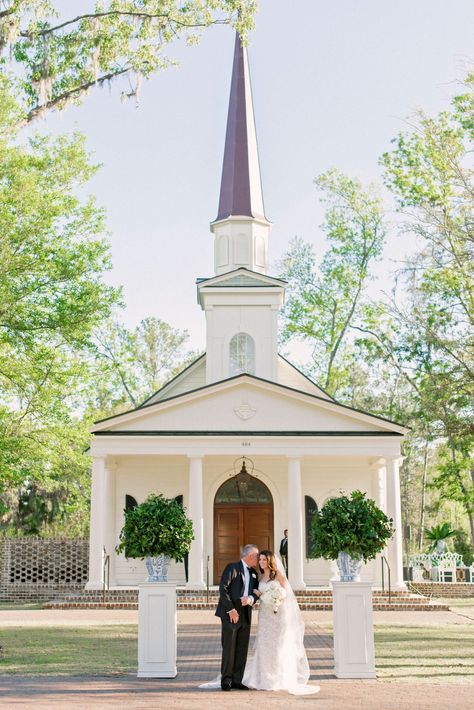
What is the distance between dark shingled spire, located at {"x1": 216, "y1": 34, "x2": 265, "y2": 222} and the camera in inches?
1254

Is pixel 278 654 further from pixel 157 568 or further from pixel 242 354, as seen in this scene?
pixel 242 354

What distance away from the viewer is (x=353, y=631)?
428 inches

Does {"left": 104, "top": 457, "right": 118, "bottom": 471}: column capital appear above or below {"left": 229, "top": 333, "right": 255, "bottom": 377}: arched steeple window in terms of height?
below

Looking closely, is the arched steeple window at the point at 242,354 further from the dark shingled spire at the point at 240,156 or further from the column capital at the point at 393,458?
the column capital at the point at 393,458

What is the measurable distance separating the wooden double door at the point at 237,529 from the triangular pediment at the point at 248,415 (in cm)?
353

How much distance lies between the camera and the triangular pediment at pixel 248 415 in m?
25.4

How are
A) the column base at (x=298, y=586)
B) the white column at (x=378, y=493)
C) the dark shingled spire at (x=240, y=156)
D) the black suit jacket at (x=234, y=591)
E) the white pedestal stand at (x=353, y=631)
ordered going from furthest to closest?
the dark shingled spire at (x=240, y=156), the white column at (x=378, y=493), the column base at (x=298, y=586), the white pedestal stand at (x=353, y=631), the black suit jacket at (x=234, y=591)

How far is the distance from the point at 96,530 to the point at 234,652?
15302mm

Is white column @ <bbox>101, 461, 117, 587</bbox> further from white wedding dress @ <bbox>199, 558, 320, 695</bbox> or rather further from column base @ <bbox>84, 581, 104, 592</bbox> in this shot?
white wedding dress @ <bbox>199, 558, 320, 695</bbox>

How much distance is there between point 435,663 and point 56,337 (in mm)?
18206

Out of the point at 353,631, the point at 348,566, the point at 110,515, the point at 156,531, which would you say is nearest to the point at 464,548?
the point at 110,515

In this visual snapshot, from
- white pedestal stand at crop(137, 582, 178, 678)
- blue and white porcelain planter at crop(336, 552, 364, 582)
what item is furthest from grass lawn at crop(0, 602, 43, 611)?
blue and white porcelain planter at crop(336, 552, 364, 582)

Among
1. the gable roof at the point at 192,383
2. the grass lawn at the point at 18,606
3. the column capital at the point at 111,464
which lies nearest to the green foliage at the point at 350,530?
the grass lawn at the point at 18,606

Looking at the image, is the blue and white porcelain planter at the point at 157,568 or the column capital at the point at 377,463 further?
the column capital at the point at 377,463
